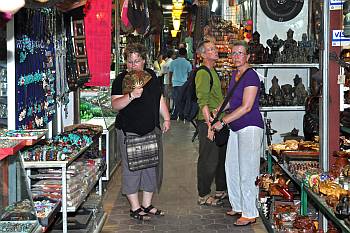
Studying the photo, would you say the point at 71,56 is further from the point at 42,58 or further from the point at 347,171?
the point at 347,171

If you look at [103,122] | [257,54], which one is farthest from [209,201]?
[103,122]

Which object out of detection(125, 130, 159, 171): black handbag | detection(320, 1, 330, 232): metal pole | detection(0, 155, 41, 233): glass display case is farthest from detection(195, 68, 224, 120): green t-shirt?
detection(0, 155, 41, 233): glass display case

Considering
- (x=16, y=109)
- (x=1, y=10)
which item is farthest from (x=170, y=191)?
(x=1, y=10)

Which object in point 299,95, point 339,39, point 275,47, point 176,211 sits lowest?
point 176,211

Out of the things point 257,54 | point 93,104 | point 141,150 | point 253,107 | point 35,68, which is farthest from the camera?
point 93,104

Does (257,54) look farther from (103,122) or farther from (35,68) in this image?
(35,68)

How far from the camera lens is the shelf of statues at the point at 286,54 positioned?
23.0 feet

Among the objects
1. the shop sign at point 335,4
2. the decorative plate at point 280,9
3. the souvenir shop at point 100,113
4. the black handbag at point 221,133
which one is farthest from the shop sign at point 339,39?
the decorative plate at point 280,9

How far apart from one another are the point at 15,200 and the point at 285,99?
4.20 m

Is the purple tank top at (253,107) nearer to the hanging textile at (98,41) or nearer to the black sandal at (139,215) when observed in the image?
the black sandal at (139,215)

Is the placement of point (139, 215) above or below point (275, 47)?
below

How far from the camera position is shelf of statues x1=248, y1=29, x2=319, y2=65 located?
7.01 metres

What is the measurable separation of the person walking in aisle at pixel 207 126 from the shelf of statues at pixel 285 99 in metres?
0.74

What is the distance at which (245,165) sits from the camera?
5.76 metres
